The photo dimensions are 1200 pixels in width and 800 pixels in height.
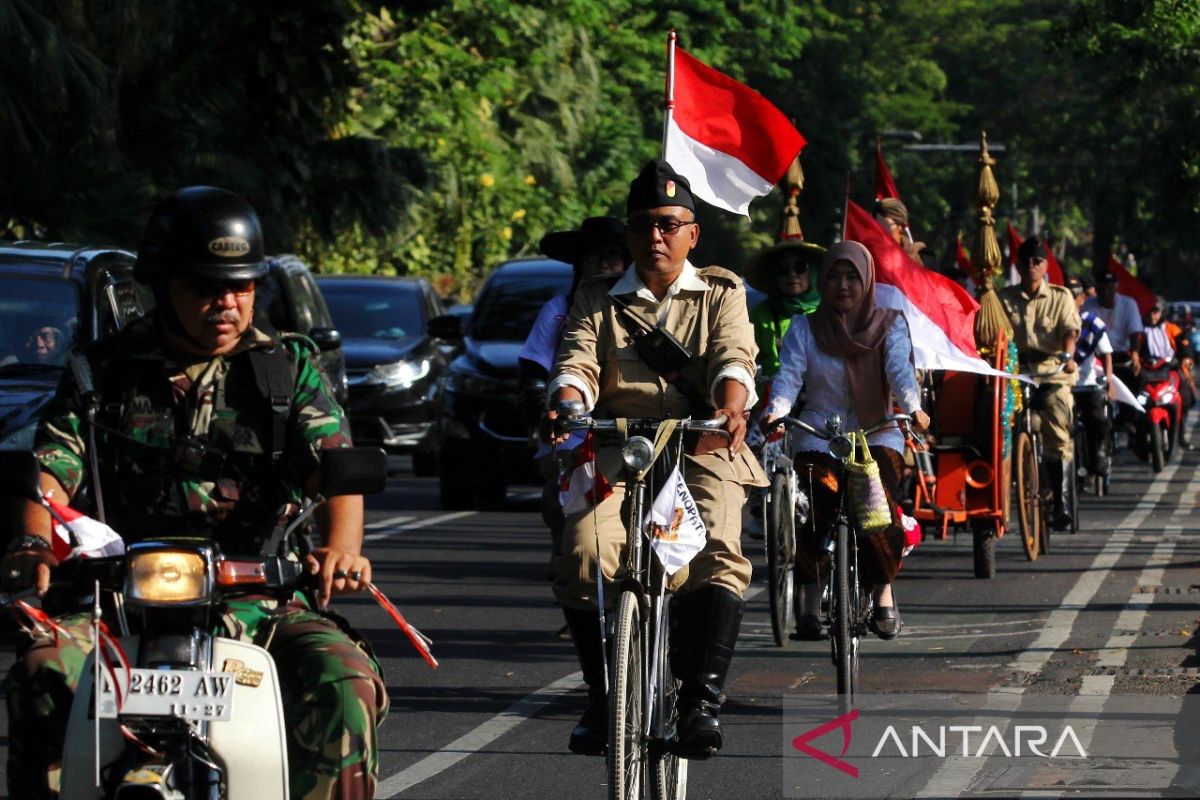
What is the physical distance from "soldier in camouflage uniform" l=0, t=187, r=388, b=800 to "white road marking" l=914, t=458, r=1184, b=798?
287 cm

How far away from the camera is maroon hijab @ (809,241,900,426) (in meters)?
9.08

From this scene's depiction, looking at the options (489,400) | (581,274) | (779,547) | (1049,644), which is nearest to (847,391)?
(779,547)

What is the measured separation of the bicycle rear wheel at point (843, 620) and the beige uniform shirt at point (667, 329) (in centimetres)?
199

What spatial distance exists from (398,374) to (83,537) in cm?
1622

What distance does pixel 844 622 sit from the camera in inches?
328

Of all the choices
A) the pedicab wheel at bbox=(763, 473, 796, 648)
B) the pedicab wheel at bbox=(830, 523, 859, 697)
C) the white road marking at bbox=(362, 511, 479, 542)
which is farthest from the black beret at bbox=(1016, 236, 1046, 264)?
the pedicab wheel at bbox=(830, 523, 859, 697)

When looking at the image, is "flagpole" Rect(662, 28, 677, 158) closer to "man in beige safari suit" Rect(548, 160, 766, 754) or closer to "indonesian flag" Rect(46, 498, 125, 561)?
"man in beige safari suit" Rect(548, 160, 766, 754)

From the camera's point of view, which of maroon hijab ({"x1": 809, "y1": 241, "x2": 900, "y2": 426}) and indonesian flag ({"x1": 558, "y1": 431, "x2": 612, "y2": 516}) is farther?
maroon hijab ({"x1": 809, "y1": 241, "x2": 900, "y2": 426})

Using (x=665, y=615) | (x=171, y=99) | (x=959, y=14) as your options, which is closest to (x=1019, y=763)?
(x=665, y=615)

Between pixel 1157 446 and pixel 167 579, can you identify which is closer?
pixel 167 579

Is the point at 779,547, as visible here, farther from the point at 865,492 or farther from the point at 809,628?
the point at 865,492

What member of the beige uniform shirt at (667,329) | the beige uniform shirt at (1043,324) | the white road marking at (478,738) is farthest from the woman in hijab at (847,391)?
the beige uniform shirt at (1043,324)

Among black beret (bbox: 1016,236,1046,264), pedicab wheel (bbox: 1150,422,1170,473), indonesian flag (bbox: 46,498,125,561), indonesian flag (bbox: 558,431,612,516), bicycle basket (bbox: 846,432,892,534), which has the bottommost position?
pedicab wheel (bbox: 1150,422,1170,473)

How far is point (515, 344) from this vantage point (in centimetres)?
1733
